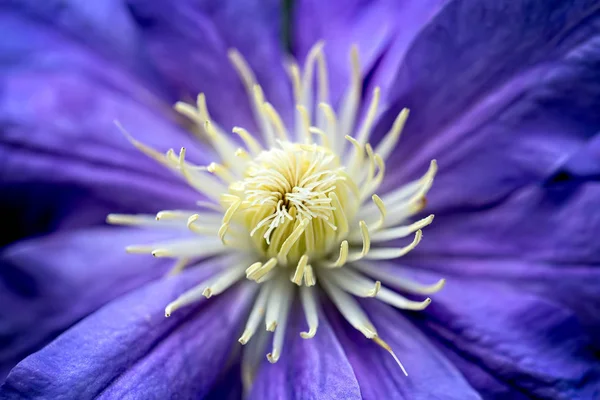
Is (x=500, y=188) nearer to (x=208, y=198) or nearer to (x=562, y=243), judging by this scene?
(x=562, y=243)

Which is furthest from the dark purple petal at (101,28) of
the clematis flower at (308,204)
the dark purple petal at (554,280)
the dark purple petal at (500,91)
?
the dark purple petal at (554,280)

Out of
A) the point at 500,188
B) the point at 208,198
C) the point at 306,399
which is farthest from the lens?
the point at 208,198

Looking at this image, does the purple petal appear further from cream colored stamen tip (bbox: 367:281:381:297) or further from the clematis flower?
cream colored stamen tip (bbox: 367:281:381:297)

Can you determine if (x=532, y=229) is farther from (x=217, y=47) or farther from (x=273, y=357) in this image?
(x=217, y=47)

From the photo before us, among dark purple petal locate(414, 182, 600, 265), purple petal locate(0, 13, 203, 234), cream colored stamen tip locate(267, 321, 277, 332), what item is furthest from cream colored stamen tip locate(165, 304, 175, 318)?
dark purple petal locate(414, 182, 600, 265)

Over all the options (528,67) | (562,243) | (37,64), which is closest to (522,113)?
(528,67)

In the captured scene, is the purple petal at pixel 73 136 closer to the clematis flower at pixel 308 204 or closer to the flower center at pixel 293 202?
the clematis flower at pixel 308 204

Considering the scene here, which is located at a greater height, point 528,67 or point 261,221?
point 528,67
